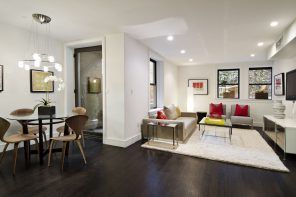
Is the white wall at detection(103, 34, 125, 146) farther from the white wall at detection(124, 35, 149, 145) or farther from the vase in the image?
the vase

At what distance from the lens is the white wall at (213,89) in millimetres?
6555

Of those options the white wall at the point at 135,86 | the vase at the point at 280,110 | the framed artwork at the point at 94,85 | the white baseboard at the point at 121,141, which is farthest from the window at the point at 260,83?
the framed artwork at the point at 94,85

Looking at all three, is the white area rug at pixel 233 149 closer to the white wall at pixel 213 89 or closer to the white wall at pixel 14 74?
the white wall at pixel 213 89

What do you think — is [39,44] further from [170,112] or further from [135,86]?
[170,112]

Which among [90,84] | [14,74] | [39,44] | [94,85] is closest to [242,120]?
[94,85]

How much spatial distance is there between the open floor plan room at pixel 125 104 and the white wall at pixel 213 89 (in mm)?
1079

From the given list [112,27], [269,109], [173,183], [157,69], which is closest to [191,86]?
[157,69]

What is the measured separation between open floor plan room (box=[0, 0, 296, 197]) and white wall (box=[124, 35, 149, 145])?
1.0 inches

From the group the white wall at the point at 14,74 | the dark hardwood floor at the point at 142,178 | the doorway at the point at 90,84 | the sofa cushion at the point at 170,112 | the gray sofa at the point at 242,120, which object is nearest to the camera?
the dark hardwood floor at the point at 142,178

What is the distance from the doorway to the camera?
4.71 meters

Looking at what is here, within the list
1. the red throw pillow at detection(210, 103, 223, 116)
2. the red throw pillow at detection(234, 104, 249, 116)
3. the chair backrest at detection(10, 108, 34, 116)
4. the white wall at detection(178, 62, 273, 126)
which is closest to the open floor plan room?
the chair backrest at detection(10, 108, 34, 116)

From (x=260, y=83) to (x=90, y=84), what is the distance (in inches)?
253

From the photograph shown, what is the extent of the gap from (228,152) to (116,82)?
2.91m

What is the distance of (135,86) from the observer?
4.27m
